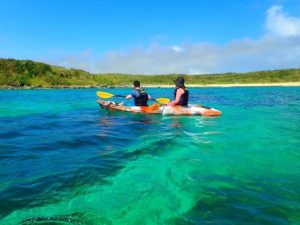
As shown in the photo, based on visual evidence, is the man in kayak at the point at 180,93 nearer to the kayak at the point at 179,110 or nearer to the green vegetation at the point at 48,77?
the kayak at the point at 179,110

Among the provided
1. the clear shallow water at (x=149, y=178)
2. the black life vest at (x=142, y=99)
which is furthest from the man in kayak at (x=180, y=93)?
the clear shallow water at (x=149, y=178)

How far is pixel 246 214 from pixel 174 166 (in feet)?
10.2

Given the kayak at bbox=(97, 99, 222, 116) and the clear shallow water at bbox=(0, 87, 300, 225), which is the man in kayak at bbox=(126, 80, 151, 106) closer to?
the kayak at bbox=(97, 99, 222, 116)

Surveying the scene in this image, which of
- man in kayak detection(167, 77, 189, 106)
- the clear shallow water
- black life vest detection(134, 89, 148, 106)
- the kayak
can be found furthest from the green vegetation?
the clear shallow water

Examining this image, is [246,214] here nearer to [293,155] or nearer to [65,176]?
[65,176]

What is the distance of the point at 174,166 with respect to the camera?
7867 millimetres

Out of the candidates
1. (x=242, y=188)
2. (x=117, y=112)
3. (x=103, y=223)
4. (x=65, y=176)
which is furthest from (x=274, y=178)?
(x=117, y=112)

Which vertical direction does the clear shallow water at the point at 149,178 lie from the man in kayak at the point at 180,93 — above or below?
below

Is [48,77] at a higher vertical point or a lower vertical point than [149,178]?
higher

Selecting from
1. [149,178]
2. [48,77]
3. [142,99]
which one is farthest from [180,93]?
[48,77]

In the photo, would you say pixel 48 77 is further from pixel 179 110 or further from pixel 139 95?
pixel 179 110

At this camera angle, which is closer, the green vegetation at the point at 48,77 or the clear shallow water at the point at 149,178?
the clear shallow water at the point at 149,178

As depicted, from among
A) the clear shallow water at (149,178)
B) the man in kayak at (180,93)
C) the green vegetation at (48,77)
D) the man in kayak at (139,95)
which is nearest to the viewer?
the clear shallow water at (149,178)

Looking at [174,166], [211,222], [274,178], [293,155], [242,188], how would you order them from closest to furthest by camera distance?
[211,222] < [242,188] < [274,178] < [174,166] < [293,155]
